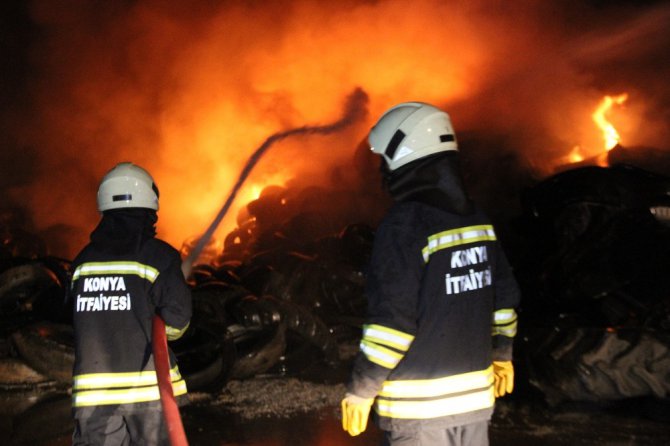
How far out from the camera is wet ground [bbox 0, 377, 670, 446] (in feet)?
13.2

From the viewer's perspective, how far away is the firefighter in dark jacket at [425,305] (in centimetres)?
205

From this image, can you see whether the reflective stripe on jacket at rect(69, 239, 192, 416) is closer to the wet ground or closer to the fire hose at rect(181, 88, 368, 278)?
the wet ground

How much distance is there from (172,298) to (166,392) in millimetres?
410

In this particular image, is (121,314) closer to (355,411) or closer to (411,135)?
(355,411)

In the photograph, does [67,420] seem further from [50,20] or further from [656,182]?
[50,20]

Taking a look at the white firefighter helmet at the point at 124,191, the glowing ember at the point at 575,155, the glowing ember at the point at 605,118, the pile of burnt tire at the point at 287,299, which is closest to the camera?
the white firefighter helmet at the point at 124,191

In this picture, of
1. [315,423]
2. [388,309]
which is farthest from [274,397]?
[388,309]

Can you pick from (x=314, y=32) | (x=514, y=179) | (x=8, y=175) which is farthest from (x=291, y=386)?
(x=314, y=32)

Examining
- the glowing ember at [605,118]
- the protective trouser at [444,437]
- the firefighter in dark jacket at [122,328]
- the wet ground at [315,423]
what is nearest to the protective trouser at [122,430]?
the firefighter in dark jacket at [122,328]

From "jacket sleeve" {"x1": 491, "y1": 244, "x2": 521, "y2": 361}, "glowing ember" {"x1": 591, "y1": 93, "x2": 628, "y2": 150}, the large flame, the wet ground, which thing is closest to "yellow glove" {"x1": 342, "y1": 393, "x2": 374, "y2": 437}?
"jacket sleeve" {"x1": 491, "y1": 244, "x2": 521, "y2": 361}

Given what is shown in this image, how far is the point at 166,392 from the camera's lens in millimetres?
2586

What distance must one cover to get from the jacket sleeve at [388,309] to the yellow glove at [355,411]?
3 cm

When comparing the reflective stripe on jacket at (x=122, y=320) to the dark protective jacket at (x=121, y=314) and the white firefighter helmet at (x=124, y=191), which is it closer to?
the dark protective jacket at (x=121, y=314)

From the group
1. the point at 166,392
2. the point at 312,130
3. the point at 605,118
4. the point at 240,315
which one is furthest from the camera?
the point at 312,130
